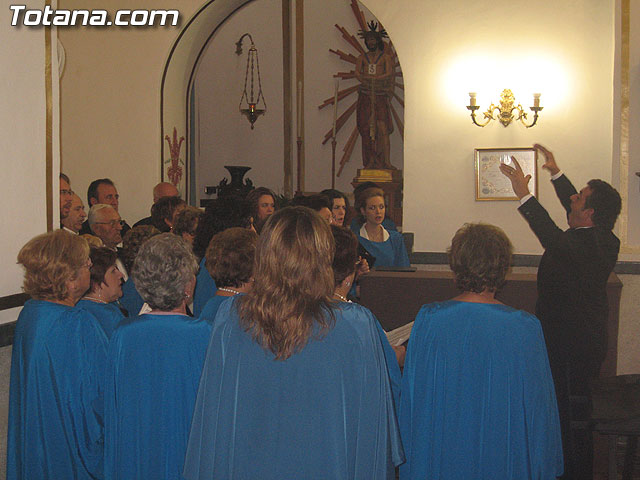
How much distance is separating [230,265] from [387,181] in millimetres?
5483

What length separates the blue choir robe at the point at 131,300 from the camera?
3966mm

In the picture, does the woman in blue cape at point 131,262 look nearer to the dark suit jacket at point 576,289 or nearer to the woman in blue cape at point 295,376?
the woman in blue cape at point 295,376

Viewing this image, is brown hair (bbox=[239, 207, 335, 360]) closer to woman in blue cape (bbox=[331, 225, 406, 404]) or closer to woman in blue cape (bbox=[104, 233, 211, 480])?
woman in blue cape (bbox=[104, 233, 211, 480])

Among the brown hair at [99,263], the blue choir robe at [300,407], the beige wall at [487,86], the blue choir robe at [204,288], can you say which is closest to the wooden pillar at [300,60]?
the beige wall at [487,86]

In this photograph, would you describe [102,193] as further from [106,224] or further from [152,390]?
[152,390]

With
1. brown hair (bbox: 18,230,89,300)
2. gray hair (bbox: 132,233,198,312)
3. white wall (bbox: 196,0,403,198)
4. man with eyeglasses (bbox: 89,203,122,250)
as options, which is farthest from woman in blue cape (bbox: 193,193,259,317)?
white wall (bbox: 196,0,403,198)

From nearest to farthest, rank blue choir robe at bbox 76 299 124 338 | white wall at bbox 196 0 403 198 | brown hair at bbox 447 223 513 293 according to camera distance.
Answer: brown hair at bbox 447 223 513 293 < blue choir robe at bbox 76 299 124 338 < white wall at bbox 196 0 403 198

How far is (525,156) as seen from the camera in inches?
262

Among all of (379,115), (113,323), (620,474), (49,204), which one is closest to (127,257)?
(49,204)

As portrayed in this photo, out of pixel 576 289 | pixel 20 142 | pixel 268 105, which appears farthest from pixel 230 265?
pixel 268 105

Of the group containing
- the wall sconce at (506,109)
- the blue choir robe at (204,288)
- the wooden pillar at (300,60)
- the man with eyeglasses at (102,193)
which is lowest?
the blue choir robe at (204,288)

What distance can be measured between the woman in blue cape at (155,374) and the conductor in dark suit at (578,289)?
201cm

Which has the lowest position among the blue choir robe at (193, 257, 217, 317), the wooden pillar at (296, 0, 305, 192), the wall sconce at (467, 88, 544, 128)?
the blue choir robe at (193, 257, 217, 317)

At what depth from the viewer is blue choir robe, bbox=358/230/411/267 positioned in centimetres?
575
